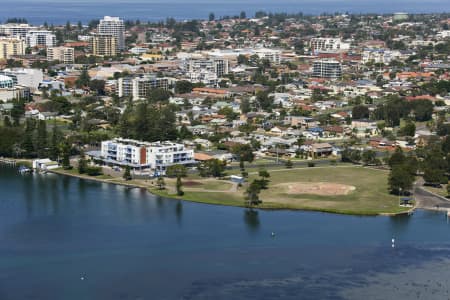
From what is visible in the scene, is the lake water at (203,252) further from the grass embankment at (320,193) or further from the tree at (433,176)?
the tree at (433,176)

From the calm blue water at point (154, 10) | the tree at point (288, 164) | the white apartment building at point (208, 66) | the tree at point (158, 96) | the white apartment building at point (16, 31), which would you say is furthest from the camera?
the calm blue water at point (154, 10)

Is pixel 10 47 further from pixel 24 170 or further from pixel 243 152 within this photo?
pixel 243 152

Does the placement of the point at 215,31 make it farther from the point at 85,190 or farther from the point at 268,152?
the point at 85,190

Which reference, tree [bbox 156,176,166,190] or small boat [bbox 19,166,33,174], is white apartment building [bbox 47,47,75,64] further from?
tree [bbox 156,176,166,190]

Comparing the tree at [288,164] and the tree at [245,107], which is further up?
the tree at [245,107]

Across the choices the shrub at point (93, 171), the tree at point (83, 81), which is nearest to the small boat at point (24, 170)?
the shrub at point (93, 171)

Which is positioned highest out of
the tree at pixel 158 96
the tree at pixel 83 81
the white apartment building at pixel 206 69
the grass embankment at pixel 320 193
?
the white apartment building at pixel 206 69
